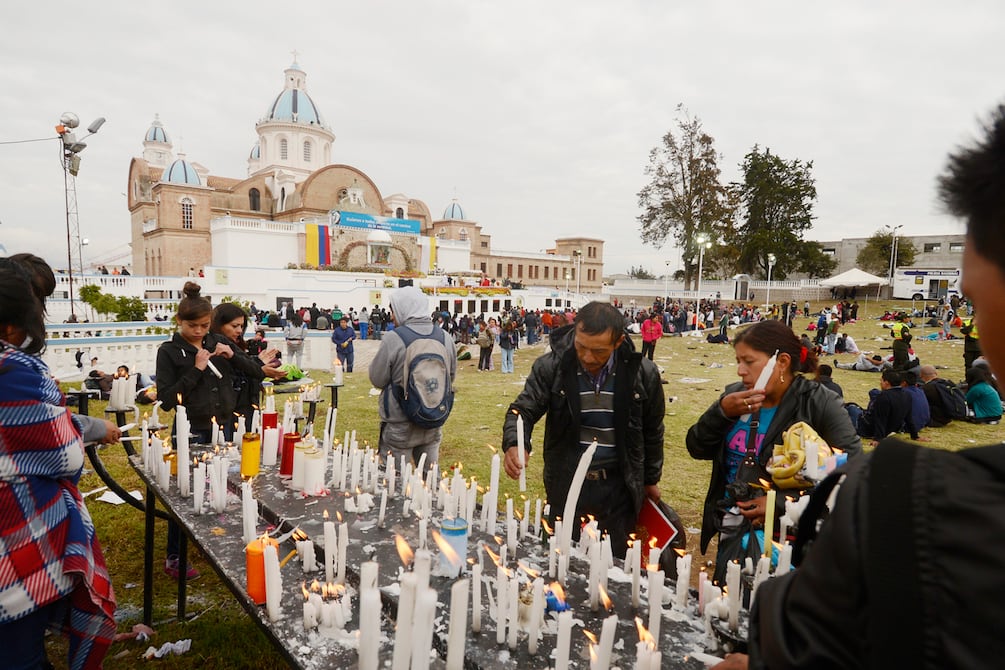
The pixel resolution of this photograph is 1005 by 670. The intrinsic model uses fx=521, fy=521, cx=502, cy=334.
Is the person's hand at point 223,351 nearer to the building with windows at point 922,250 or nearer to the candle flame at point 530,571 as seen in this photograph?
the candle flame at point 530,571

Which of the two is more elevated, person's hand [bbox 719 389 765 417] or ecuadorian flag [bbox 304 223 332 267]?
ecuadorian flag [bbox 304 223 332 267]

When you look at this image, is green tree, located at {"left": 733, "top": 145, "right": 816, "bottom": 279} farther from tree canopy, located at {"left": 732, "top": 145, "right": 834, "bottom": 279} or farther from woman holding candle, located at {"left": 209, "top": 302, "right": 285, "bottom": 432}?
woman holding candle, located at {"left": 209, "top": 302, "right": 285, "bottom": 432}

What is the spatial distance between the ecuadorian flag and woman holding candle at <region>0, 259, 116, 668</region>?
5053 centimetres

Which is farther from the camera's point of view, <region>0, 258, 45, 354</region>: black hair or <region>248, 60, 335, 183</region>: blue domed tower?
<region>248, 60, 335, 183</region>: blue domed tower

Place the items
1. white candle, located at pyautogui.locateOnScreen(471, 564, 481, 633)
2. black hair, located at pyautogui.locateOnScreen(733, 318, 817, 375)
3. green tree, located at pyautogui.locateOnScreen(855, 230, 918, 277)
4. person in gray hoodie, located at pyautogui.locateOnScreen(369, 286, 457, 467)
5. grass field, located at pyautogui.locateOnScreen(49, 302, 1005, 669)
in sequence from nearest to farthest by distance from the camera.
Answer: white candle, located at pyautogui.locateOnScreen(471, 564, 481, 633) < black hair, located at pyautogui.locateOnScreen(733, 318, 817, 375) < grass field, located at pyautogui.locateOnScreen(49, 302, 1005, 669) < person in gray hoodie, located at pyautogui.locateOnScreen(369, 286, 457, 467) < green tree, located at pyautogui.locateOnScreen(855, 230, 918, 277)

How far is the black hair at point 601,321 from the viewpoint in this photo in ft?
11.2

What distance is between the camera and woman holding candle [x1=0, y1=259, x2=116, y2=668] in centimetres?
206

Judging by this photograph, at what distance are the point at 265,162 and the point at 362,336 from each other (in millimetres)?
41316

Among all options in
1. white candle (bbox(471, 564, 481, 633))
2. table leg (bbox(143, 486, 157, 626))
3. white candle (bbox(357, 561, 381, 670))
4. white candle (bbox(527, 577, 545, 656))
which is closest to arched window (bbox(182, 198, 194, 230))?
table leg (bbox(143, 486, 157, 626))

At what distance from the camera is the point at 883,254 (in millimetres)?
54719

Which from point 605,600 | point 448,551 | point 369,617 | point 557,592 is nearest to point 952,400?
point 605,600

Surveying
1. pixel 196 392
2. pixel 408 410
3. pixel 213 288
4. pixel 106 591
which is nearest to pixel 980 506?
pixel 106 591

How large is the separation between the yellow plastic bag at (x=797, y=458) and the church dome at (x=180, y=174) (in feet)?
185

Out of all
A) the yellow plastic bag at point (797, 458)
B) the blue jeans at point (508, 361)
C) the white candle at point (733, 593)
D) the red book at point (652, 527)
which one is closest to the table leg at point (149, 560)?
the red book at point (652, 527)
